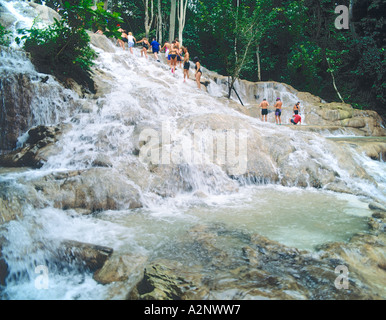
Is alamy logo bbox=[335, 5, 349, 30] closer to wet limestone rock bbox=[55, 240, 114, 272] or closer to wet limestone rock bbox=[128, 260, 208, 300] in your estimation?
wet limestone rock bbox=[128, 260, 208, 300]

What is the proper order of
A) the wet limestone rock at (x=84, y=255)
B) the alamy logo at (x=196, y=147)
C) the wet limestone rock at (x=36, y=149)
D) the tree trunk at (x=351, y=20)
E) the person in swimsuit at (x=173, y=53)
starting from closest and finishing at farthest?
the wet limestone rock at (x=84, y=255), the wet limestone rock at (x=36, y=149), the alamy logo at (x=196, y=147), the person in swimsuit at (x=173, y=53), the tree trunk at (x=351, y=20)

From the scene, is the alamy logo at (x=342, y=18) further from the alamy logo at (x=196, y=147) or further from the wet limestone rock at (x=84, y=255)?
the wet limestone rock at (x=84, y=255)

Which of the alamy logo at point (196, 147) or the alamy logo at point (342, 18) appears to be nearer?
the alamy logo at point (196, 147)

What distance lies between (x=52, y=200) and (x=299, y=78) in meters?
21.2

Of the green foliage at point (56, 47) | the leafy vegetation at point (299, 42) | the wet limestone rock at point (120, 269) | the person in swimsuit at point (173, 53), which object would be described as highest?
the leafy vegetation at point (299, 42)

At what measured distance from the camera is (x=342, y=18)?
20.5 metres

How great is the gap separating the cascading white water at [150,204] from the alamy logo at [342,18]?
56.6 feet

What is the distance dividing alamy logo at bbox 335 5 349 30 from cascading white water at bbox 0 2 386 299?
17254mm

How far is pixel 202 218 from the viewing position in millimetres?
4484

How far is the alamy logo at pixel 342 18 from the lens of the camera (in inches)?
800

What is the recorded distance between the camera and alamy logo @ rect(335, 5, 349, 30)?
800 inches

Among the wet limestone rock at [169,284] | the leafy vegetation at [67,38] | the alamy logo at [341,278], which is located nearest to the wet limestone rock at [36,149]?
the leafy vegetation at [67,38]

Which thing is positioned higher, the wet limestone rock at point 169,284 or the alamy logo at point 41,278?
the wet limestone rock at point 169,284
